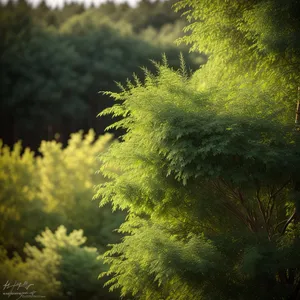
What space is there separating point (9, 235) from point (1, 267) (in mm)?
2177

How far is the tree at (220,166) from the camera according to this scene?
504 centimetres

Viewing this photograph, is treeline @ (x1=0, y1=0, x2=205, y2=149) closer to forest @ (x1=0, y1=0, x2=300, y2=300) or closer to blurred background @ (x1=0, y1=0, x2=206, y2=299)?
blurred background @ (x1=0, y1=0, x2=206, y2=299)

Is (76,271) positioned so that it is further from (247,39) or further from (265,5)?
(265,5)

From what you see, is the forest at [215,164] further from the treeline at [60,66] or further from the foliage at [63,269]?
the treeline at [60,66]

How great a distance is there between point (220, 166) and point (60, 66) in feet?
103

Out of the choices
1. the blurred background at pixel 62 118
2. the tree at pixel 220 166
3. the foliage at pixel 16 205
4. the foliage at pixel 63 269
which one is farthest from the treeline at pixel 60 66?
the tree at pixel 220 166

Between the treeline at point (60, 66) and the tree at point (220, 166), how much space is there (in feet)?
93.3

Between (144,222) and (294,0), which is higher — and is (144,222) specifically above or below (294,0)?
below

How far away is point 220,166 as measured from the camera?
16.8 feet

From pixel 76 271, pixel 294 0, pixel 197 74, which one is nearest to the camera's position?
pixel 294 0

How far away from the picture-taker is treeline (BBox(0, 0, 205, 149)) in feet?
110

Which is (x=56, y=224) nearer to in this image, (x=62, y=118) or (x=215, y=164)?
(x=215, y=164)

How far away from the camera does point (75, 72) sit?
115ft

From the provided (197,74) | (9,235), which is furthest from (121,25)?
(197,74)
